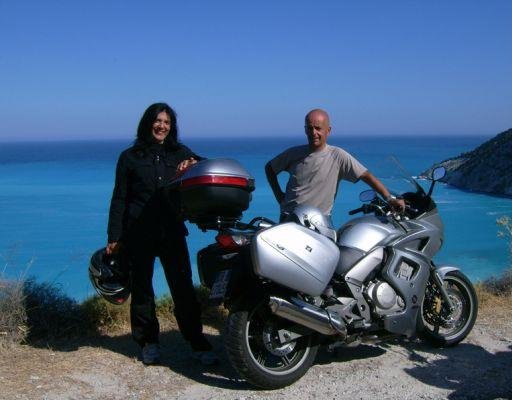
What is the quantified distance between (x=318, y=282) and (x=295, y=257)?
0.81ft

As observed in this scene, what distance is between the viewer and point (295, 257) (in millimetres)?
3889

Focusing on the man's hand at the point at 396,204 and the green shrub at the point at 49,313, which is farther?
the green shrub at the point at 49,313

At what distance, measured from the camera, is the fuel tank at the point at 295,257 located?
12.4 ft

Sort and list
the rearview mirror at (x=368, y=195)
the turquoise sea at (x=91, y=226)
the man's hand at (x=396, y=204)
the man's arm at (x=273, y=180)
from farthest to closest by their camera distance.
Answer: the turquoise sea at (x=91, y=226)
the man's arm at (x=273, y=180)
the rearview mirror at (x=368, y=195)
the man's hand at (x=396, y=204)

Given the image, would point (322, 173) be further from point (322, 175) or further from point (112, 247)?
point (112, 247)

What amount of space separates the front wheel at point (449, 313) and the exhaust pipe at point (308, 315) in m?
1.03

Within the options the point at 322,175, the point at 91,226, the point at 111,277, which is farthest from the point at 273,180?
the point at 91,226

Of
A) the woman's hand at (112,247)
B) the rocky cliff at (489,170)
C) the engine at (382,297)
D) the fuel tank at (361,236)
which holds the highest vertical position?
the fuel tank at (361,236)

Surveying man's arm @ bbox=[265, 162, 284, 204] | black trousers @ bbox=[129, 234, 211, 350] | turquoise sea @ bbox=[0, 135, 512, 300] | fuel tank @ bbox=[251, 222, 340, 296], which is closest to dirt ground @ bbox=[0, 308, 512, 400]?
black trousers @ bbox=[129, 234, 211, 350]

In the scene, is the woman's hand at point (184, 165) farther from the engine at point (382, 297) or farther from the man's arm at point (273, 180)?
the engine at point (382, 297)

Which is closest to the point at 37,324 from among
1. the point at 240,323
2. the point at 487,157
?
the point at 240,323

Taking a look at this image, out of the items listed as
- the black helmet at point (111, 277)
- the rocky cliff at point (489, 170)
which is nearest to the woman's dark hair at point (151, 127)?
the black helmet at point (111, 277)

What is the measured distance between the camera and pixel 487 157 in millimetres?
30531

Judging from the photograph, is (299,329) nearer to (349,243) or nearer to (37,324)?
(349,243)
